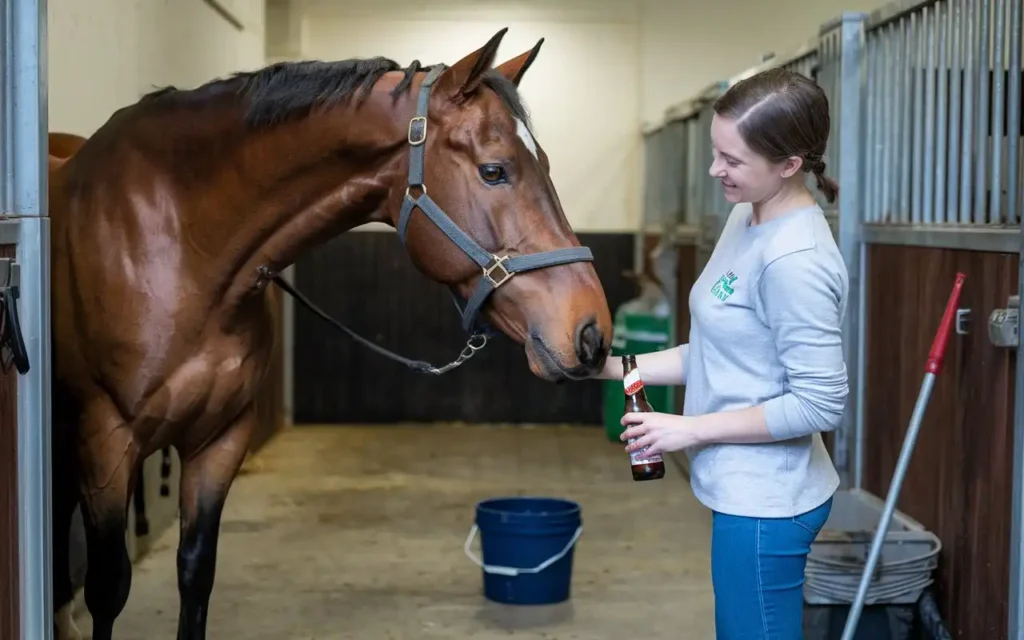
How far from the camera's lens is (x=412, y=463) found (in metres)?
5.45

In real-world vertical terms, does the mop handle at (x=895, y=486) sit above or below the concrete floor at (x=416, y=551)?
above

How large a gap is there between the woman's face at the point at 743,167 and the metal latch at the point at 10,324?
99 centimetres

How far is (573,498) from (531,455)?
3.18 ft

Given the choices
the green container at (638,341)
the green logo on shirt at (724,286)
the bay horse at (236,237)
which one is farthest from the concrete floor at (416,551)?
the green logo on shirt at (724,286)

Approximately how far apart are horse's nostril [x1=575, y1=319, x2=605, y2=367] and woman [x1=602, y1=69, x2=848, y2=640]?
185 mm


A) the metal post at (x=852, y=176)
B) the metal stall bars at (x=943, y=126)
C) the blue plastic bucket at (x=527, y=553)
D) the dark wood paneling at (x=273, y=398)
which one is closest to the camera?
the metal stall bars at (x=943, y=126)

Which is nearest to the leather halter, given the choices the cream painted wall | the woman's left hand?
the woman's left hand

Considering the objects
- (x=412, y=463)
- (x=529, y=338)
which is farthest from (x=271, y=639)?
(x=412, y=463)

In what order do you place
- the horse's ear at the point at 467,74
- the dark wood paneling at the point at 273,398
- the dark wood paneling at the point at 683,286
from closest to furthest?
the horse's ear at the point at 467,74, the dark wood paneling at the point at 683,286, the dark wood paneling at the point at 273,398

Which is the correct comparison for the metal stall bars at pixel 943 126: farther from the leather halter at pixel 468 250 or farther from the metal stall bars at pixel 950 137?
the leather halter at pixel 468 250

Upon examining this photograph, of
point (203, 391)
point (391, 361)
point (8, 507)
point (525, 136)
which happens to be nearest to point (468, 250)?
point (525, 136)

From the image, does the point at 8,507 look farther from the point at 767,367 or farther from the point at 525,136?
the point at 767,367

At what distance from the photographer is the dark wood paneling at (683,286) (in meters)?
5.42

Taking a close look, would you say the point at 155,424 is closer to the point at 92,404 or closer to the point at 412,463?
the point at 92,404
